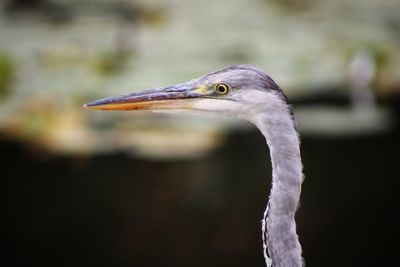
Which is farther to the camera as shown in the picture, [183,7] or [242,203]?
[183,7]

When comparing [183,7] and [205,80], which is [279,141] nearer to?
[205,80]

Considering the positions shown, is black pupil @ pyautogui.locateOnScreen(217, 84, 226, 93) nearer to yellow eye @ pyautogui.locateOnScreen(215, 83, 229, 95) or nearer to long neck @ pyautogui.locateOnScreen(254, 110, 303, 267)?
yellow eye @ pyautogui.locateOnScreen(215, 83, 229, 95)

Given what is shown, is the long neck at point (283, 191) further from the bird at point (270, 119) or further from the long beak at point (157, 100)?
the long beak at point (157, 100)

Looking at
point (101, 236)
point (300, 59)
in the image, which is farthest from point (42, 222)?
point (300, 59)

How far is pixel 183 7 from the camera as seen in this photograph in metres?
A: 6.20

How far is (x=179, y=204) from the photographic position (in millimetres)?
5129

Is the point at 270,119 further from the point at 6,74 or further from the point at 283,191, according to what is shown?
the point at 6,74

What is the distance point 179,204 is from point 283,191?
3073 millimetres

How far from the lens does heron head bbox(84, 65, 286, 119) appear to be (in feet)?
6.91

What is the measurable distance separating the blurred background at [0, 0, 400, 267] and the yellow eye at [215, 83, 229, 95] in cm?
250

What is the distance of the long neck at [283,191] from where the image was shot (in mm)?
2076

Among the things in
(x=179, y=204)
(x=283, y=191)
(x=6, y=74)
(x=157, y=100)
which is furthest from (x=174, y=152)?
(x=283, y=191)

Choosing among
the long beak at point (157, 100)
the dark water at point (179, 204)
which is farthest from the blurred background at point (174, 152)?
the long beak at point (157, 100)

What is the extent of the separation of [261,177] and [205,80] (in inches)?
119
